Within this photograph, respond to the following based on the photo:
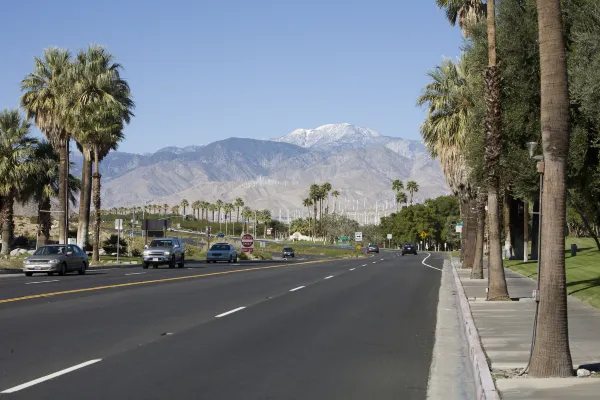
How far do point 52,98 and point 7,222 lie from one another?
9.09m

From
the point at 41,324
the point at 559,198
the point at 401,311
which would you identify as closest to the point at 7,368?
the point at 41,324

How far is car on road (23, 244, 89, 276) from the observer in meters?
37.4

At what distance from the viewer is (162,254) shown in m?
48.4

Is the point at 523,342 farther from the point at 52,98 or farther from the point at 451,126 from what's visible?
the point at 52,98

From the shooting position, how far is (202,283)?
31.9 metres

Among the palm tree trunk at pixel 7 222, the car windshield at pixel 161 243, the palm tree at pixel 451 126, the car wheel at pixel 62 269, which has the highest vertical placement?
the palm tree at pixel 451 126

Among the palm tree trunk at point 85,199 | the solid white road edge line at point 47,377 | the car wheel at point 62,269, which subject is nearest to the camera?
the solid white road edge line at point 47,377

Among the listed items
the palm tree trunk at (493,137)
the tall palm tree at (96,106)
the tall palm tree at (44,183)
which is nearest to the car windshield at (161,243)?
the tall palm tree at (96,106)

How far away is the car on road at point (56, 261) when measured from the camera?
37.4 meters

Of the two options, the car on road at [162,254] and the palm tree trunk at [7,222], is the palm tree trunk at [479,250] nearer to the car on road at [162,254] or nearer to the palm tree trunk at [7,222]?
the car on road at [162,254]

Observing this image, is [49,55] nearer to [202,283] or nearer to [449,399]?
[202,283]

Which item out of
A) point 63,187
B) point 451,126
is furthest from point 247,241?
point 451,126

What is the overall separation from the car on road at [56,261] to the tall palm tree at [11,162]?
21.4 meters

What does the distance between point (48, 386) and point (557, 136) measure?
6685mm
